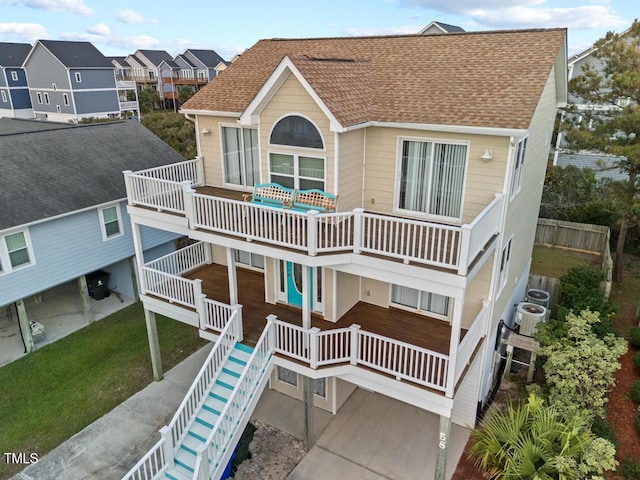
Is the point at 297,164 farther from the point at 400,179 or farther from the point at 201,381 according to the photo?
the point at 201,381

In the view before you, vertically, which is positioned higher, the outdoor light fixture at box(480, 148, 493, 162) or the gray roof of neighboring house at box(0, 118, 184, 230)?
the outdoor light fixture at box(480, 148, 493, 162)

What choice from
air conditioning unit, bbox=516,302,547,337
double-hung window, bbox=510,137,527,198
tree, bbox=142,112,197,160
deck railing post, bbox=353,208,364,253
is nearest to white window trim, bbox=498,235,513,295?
double-hung window, bbox=510,137,527,198

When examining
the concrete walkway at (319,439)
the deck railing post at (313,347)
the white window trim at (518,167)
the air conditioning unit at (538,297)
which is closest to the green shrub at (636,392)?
the air conditioning unit at (538,297)

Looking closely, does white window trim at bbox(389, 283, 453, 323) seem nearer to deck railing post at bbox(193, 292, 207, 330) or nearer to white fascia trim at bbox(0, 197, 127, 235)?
deck railing post at bbox(193, 292, 207, 330)

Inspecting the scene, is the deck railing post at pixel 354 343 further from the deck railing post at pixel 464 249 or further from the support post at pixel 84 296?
the support post at pixel 84 296

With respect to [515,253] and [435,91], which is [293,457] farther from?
[435,91]

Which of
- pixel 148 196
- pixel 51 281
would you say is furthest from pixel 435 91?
pixel 51 281

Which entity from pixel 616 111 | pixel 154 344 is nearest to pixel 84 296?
pixel 154 344
